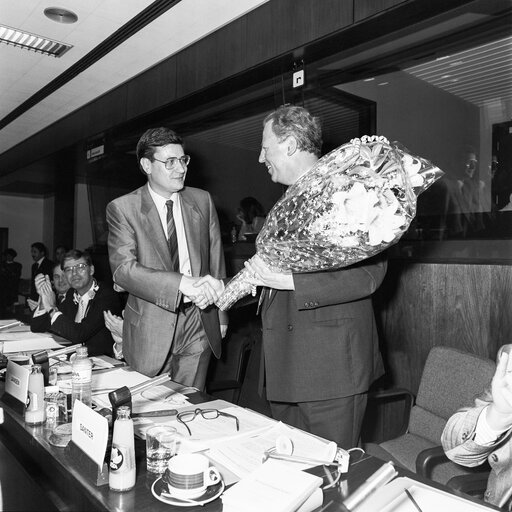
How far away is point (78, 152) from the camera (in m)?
6.30

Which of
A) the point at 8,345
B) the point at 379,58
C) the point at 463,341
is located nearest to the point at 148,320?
the point at 8,345

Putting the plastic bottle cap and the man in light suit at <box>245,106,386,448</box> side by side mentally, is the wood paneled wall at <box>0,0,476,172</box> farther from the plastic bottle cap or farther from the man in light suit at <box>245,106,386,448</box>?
the plastic bottle cap

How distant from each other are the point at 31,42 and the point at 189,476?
378 cm

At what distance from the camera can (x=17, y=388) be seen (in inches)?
64.2

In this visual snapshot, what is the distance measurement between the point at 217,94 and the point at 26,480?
9.91 feet

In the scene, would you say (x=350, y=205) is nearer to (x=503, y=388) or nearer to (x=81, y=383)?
(x=503, y=388)

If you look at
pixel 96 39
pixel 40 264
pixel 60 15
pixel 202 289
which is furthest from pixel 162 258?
pixel 40 264

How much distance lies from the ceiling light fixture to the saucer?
359cm

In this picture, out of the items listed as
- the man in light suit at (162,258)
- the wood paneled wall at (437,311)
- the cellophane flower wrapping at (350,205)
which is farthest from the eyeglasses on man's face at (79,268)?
the cellophane flower wrapping at (350,205)

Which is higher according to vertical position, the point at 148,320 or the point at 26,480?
the point at 148,320

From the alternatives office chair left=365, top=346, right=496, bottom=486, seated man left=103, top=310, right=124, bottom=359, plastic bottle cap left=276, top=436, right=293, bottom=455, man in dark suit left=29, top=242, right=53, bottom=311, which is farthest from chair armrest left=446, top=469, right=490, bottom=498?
man in dark suit left=29, top=242, right=53, bottom=311

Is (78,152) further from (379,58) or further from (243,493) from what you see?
(243,493)

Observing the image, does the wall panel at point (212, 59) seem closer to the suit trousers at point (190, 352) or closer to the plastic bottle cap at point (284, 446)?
the suit trousers at point (190, 352)

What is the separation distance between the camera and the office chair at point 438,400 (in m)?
1.98
